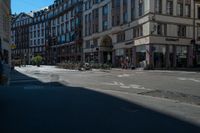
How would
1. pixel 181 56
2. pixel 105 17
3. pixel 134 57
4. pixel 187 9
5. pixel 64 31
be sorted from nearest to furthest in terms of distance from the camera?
pixel 181 56
pixel 187 9
pixel 134 57
pixel 105 17
pixel 64 31

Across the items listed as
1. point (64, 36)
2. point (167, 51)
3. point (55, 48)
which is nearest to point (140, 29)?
point (167, 51)

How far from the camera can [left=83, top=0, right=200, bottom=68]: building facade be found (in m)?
49.7

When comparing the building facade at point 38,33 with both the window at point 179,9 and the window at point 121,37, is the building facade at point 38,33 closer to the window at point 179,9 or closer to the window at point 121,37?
the window at point 121,37

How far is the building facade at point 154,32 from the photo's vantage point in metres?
49.7

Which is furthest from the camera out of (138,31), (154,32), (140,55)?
(138,31)

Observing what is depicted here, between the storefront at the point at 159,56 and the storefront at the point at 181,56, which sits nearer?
the storefront at the point at 159,56

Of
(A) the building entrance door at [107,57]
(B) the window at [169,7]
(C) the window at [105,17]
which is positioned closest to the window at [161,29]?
(B) the window at [169,7]

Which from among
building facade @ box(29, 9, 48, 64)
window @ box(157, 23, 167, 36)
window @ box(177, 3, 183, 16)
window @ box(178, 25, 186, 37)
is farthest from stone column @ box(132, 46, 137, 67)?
building facade @ box(29, 9, 48, 64)

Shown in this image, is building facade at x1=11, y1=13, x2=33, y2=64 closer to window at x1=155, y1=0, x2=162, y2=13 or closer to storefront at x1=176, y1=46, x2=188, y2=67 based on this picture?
storefront at x1=176, y1=46, x2=188, y2=67

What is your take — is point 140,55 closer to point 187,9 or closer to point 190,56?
point 190,56

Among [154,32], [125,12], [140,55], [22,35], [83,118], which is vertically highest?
[22,35]

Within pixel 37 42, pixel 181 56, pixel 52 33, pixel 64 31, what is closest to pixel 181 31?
pixel 181 56

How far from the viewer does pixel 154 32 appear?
49.3 metres

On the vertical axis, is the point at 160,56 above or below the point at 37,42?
below
